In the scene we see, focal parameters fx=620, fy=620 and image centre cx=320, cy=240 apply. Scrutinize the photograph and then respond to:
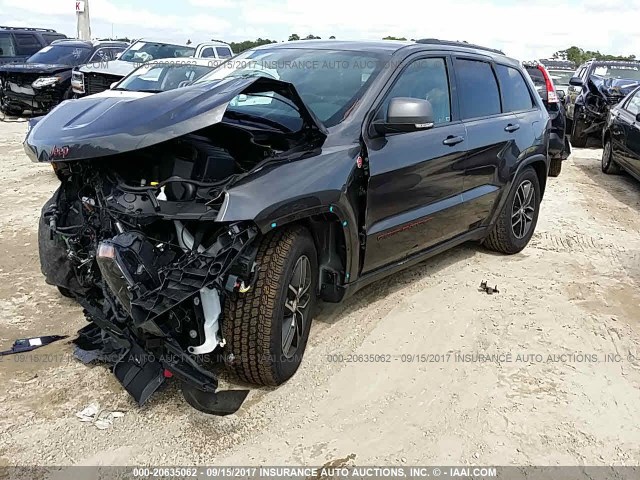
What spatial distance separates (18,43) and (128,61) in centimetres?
718

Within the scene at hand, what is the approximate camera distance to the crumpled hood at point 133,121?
9.27ft

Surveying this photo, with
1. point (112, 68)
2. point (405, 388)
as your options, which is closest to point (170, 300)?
point (405, 388)

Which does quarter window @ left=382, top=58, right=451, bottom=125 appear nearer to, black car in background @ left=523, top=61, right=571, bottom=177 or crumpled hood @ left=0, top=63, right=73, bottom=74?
black car in background @ left=523, top=61, right=571, bottom=177

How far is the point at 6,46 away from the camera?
672 inches

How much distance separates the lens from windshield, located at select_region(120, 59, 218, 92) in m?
8.95

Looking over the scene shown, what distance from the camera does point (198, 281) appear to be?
277 cm

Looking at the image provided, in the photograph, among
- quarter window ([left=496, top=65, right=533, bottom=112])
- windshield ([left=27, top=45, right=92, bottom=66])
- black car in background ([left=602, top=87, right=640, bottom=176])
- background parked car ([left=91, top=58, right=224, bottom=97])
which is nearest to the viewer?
quarter window ([left=496, top=65, right=533, bottom=112])

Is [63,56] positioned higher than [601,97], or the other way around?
[63,56]

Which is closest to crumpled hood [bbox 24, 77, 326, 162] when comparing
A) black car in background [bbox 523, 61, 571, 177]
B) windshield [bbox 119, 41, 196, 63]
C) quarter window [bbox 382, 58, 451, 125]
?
quarter window [bbox 382, 58, 451, 125]

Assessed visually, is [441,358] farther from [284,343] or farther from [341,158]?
[341,158]

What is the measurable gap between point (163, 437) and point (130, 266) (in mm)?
826

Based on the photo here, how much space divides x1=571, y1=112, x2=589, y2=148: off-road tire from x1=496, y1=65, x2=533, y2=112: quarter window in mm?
7609

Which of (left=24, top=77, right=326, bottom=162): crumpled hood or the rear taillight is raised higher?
(left=24, top=77, right=326, bottom=162): crumpled hood

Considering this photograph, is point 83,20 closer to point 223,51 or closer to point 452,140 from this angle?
point 223,51
